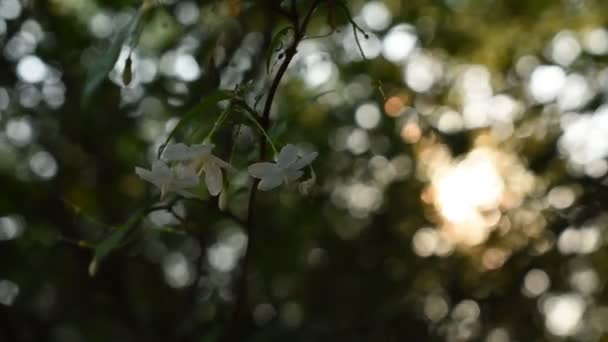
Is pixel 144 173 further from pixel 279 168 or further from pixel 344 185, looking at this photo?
pixel 344 185

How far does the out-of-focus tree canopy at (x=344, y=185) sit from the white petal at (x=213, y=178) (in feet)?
2.65

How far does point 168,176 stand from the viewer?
2.98 feet

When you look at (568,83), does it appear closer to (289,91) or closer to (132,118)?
(289,91)

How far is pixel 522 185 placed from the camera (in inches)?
83.7

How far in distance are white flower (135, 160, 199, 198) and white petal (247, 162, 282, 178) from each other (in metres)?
0.05

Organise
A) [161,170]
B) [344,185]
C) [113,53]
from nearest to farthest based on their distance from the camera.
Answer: [161,170], [113,53], [344,185]

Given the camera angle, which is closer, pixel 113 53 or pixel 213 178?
pixel 213 178

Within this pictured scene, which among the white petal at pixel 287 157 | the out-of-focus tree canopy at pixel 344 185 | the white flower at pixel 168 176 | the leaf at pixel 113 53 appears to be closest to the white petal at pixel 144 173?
the white flower at pixel 168 176

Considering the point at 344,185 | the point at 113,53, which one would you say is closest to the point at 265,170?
the point at 113,53

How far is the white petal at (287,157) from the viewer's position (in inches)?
35.5

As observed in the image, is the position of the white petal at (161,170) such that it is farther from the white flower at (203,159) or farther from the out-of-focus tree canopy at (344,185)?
the out-of-focus tree canopy at (344,185)

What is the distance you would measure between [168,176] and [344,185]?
1.46m

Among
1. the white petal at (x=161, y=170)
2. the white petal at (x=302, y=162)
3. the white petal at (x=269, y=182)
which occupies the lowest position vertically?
the white petal at (x=269, y=182)

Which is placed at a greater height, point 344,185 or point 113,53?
point 113,53
